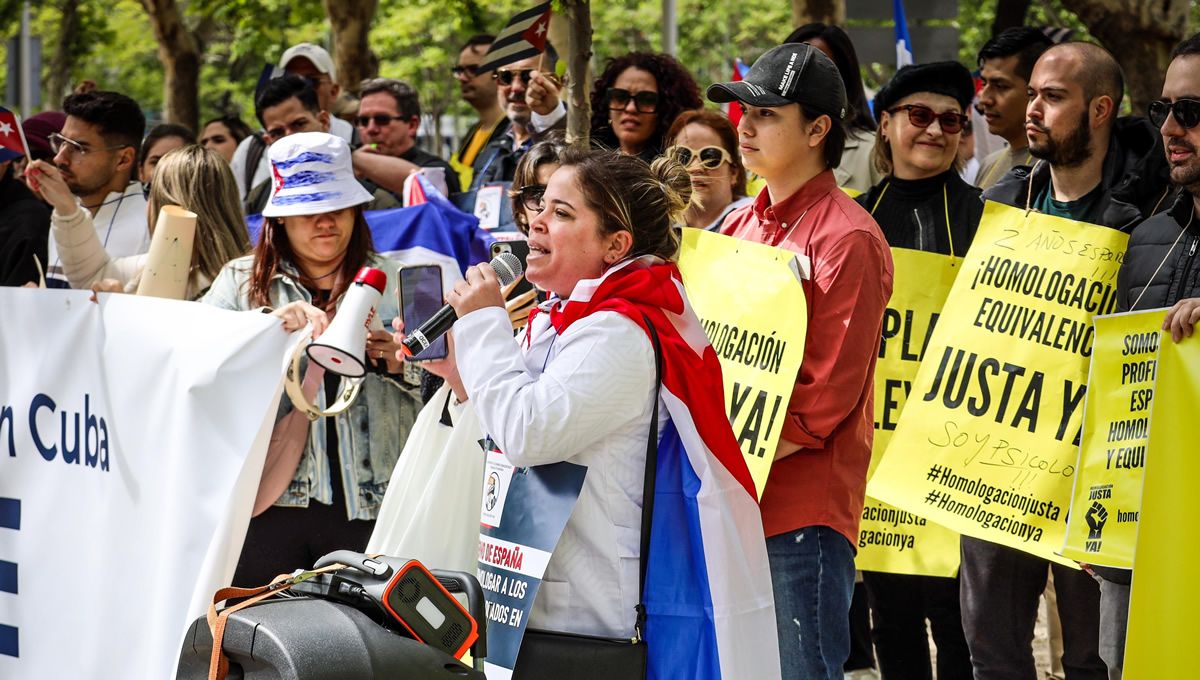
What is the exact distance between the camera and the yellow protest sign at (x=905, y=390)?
211 inches

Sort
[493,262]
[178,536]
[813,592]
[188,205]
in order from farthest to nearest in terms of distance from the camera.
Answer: [188,205], [178,536], [813,592], [493,262]

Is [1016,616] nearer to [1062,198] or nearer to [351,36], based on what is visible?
[1062,198]

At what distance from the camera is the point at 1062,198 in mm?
4977

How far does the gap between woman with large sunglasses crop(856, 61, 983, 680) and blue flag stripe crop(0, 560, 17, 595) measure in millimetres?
3173

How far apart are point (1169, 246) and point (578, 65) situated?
7.06ft

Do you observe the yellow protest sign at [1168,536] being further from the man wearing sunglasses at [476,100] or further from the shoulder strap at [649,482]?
the man wearing sunglasses at [476,100]

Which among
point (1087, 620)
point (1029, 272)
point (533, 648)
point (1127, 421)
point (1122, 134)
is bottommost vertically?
point (1087, 620)

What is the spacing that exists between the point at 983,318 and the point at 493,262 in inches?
78.3

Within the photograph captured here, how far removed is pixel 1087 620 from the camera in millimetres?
4965

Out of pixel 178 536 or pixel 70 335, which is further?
pixel 70 335

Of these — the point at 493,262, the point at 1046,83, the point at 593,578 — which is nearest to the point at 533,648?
the point at 593,578

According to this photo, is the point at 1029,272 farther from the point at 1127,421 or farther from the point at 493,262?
the point at 493,262

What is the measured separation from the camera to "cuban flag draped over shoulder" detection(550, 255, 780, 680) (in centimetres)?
330

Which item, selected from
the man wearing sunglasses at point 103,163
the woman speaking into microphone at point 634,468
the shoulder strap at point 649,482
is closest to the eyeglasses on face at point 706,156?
the woman speaking into microphone at point 634,468
